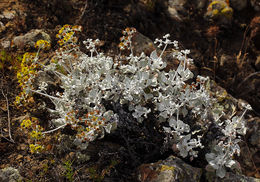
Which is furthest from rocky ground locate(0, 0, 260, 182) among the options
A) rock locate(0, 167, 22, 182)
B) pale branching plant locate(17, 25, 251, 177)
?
pale branching plant locate(17, 25, 251, 177)

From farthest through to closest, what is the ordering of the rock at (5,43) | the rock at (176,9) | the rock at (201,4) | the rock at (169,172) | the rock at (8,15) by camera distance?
1. the rock at (201,4)
2. the rock at (176,9)
3. the rock at (8,15)
4. the rock at (5,43)
5. the rock at (169,172)

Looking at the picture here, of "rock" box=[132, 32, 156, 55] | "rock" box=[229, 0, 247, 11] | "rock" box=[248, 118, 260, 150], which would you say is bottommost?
"rock" box=[248, 118, 260, 150]

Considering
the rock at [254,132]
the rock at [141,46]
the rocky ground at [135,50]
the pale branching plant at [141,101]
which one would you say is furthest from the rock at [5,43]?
the rock at [254,132]

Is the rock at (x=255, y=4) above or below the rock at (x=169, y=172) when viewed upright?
above

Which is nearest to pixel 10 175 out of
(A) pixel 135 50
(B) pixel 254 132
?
(A) pixel 135 50

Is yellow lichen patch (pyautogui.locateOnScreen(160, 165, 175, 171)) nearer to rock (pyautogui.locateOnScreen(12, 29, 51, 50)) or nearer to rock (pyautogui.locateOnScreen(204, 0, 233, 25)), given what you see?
rock (pyautogui.locateOnScreen(12, 29, 51, 50))

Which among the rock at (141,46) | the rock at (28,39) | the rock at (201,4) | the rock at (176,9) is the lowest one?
the rock at (28,39)

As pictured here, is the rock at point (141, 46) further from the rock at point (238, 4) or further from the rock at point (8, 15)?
the rock at point (238, 4)

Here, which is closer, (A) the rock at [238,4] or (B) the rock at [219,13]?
(B) the rock at [219,13]
